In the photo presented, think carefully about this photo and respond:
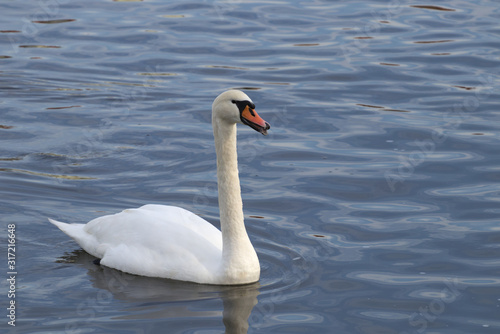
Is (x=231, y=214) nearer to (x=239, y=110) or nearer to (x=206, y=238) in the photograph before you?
(x=206, y=238)

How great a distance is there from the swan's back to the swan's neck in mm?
157

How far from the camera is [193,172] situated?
1176 centimetres

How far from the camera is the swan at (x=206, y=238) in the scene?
8.16m

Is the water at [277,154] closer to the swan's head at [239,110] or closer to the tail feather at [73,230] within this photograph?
the tail feather at [73,230]

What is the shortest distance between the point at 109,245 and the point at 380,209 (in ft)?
10.4

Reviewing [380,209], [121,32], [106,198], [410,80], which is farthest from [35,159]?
[121,32]

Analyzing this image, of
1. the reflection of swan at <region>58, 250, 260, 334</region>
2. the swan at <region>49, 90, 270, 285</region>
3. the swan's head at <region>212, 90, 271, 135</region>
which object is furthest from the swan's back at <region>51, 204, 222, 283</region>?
the swan's head at <region>212, 90, 271, 135</region>

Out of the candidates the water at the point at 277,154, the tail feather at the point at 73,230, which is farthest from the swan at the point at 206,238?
the tail feather at the point at 73,230

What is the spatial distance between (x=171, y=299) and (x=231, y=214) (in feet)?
3.10

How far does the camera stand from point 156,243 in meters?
8.45

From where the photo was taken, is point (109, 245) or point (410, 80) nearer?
point (109, 245)

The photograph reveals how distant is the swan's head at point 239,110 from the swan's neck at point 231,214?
15 cm

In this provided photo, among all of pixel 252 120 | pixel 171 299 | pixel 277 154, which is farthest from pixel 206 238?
pixel 277 154

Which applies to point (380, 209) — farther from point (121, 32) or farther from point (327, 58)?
point (121, 32)
